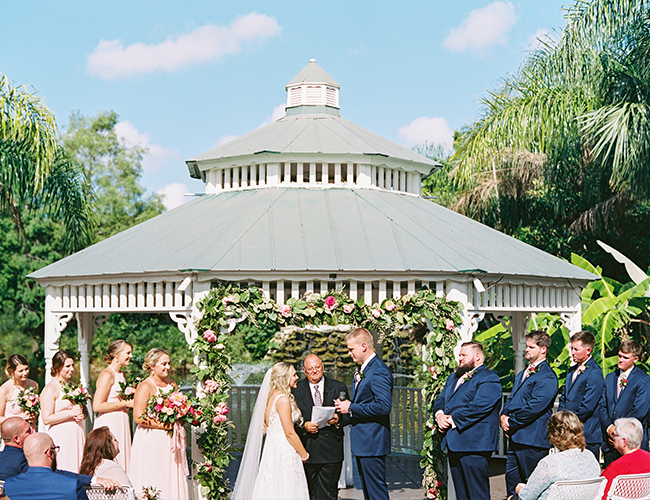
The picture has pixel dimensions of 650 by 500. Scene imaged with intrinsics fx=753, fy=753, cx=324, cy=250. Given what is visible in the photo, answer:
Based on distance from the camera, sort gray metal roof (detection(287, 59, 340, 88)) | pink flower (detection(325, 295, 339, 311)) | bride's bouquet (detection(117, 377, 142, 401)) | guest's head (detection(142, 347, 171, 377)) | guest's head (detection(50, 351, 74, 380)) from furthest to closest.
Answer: gray metal roof (detection(287, 59, 340, 88)), pink flower (detection(325, 295, 339, 311)), bride's bouquet (detection(117, 377, 142, 401)), guest's head (detection(50, 351, 74, 380)), guest's head (detection(142, 347, 171, 377))

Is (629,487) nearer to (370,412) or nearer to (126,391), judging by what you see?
(370,412)

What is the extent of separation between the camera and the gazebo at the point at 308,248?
360 inches

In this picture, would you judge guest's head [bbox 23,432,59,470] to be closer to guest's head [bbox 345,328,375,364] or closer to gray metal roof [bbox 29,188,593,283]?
guest's head [bbox 345,328,375,364]

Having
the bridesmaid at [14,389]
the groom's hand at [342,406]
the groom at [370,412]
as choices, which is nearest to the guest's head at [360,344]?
the groom at [370,412]

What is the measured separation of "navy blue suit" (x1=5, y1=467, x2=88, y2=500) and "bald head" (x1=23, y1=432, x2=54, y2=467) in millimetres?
62

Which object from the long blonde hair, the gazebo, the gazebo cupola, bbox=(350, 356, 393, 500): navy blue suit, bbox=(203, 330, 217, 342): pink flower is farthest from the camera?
the gazebo cupola

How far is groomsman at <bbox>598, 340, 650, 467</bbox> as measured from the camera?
25.2 ft

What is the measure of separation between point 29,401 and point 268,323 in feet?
9.20

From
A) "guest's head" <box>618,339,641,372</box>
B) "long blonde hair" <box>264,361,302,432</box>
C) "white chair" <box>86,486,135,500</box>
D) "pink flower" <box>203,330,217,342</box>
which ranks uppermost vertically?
"pink flower" <box>203,330,217,342</box>

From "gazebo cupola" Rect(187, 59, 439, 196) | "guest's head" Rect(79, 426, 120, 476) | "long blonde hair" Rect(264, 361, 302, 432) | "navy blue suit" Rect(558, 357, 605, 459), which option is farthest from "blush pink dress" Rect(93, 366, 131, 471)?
"navy blue suit" Rect(558, 357, 605, 459)

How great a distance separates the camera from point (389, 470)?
11.5 metres

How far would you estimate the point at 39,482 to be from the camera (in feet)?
17.2

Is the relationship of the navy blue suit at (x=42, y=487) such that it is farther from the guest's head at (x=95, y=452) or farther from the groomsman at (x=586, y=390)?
the groomsman at (x=586, y=390)

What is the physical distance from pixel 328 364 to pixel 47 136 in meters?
13.0
